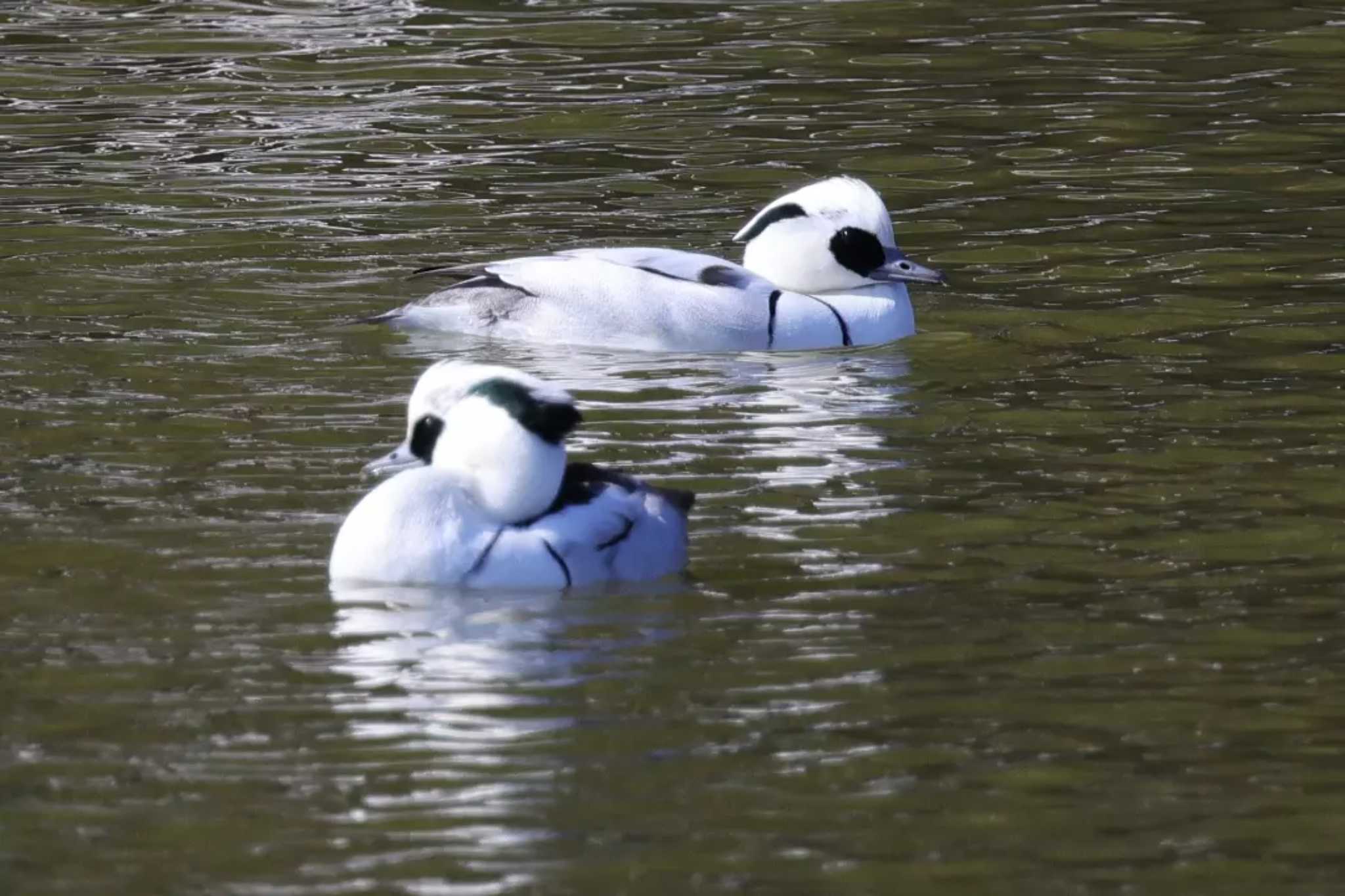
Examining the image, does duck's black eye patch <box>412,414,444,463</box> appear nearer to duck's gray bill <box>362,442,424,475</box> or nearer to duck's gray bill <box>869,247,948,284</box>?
duck's gray bill <box>362,442,424,475</box>

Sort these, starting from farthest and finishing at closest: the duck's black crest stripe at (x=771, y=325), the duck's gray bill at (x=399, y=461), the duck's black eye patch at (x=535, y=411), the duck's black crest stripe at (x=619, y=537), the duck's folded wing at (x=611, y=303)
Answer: the duck's black crest stripe at (x=771, y=325) → the duck's folded wing at (x=611, y=303) → the duck's gray bill at (x=399, y=461) → the duck's black crest stripe at (x=619, y=537) → the duck's black eye patch at (x=535, y=411)

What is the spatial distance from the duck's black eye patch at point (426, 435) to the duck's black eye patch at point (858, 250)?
4011 millimetres

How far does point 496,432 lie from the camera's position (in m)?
6.82

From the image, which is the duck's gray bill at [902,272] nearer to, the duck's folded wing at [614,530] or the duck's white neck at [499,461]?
the duck's folded wing at [614,530]

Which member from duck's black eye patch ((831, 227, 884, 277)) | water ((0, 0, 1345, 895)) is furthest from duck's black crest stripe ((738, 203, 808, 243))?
water ((0, 0, 1345, 895))

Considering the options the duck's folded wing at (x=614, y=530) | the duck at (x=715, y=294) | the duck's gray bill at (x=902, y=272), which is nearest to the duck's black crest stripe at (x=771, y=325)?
the duck at (x=715, y=294)

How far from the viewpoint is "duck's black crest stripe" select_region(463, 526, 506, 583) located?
6.87 m

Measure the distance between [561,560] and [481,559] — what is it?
0.22 meters

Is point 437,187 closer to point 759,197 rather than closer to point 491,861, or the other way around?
point 759,197

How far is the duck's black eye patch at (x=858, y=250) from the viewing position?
10.7m

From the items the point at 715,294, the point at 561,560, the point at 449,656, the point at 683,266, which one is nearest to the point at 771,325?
the point at 715,294

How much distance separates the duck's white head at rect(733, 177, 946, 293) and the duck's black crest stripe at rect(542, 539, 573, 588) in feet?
13.2

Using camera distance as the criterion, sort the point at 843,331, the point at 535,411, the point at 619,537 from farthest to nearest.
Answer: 1. the point at 843,331
2. the point at 619,537
3. the point at 535,411

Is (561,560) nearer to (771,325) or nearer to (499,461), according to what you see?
(499,461)
